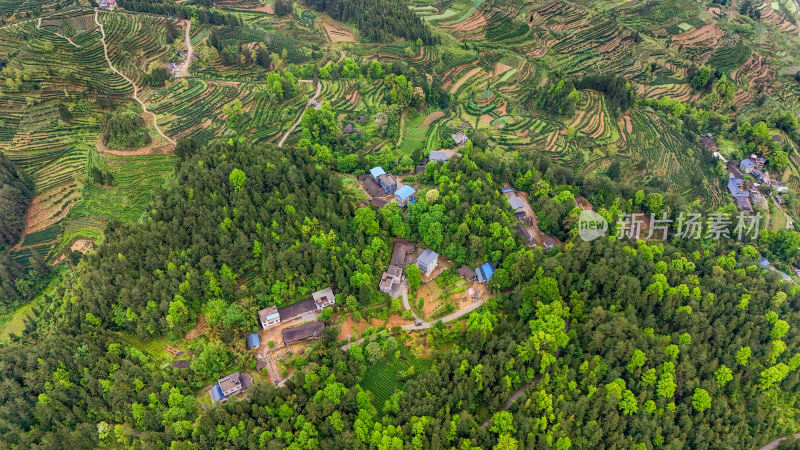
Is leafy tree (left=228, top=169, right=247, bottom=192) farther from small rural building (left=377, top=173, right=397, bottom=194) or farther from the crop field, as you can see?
the crop field

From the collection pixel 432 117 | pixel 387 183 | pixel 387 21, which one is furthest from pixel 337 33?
pixel 387 183

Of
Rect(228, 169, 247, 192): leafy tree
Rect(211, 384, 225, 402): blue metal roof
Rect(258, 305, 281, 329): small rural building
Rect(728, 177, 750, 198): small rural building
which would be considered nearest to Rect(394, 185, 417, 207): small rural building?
Rect(228, 169, 247, 192): leafy tree

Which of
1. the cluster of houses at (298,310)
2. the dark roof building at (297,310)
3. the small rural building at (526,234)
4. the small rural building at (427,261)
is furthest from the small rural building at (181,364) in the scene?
the small rural building at (526,234)

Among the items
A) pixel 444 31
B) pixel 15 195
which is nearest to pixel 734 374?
pixel 444 31

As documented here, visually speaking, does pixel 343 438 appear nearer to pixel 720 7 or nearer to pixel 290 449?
pixel 290 449

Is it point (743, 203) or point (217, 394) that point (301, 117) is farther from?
point (743, 203)

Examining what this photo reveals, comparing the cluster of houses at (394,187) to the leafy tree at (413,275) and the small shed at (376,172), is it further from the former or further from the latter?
the leafy tree at (413,275)
